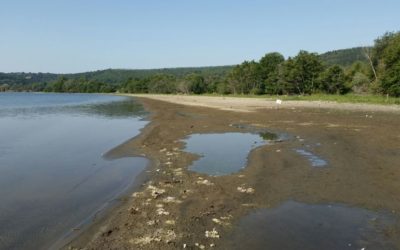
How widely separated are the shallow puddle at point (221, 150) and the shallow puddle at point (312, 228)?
213 inches

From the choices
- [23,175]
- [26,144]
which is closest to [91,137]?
[26,144]

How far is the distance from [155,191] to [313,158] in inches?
340

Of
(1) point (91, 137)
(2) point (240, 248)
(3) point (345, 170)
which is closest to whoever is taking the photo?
(2) point (240, 248)

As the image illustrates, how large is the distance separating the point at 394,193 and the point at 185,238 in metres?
7.28

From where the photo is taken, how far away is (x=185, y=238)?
9.01 meters

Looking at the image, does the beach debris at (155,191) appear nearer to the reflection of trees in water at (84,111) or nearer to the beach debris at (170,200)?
the beach debris at (170,200)

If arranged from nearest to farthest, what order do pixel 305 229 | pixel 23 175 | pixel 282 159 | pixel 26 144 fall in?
1. pixel 305 229
2. pixel 23 175
3. pixel 282 159
4. pixel 26 144

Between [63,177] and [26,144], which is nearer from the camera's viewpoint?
[63,177]

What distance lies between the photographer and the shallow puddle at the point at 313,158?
17.0 m

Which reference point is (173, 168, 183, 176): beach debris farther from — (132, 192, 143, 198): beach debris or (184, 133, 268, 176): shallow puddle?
(132, 192, 143, 198): beach debris

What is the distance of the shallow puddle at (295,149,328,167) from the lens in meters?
17.0

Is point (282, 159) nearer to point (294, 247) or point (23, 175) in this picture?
point (294, 247)

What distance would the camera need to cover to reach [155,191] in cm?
1307

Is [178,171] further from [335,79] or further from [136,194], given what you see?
[335,79]
